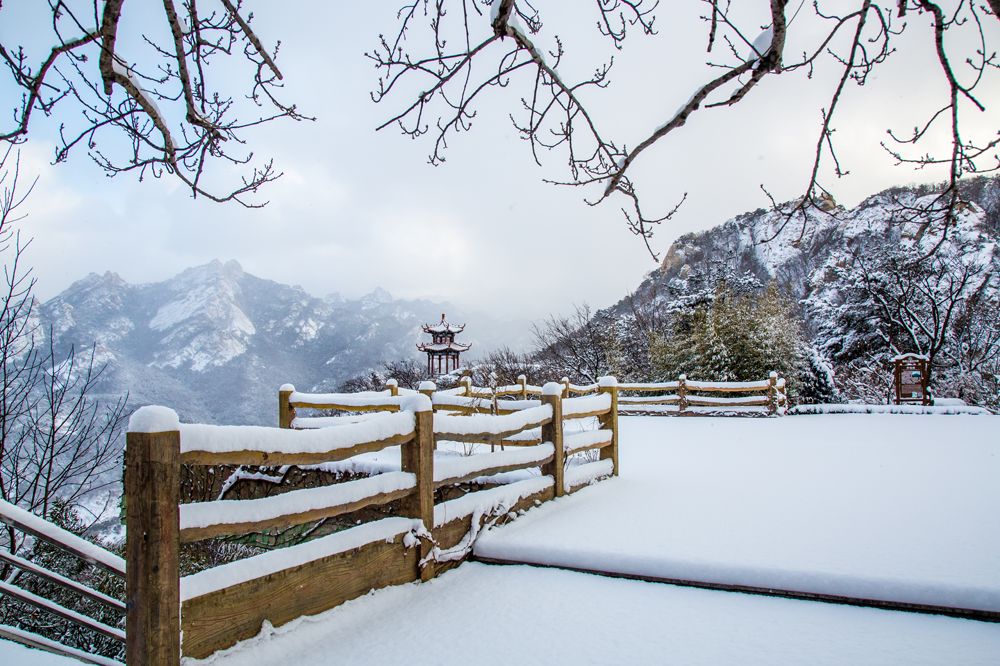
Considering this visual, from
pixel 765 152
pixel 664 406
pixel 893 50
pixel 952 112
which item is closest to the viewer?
pixel 952 112

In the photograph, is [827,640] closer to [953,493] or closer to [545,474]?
[545,474]

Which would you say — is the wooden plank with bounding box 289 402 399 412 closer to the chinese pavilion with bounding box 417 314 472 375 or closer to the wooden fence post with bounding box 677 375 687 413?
the wooden fence post with bounding box 677 375 687 413

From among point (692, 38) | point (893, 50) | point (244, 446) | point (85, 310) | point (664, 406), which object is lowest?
point (664, 406)

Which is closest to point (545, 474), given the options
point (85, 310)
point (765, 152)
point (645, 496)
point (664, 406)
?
point (645, 496)

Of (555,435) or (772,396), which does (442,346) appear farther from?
(555,435)

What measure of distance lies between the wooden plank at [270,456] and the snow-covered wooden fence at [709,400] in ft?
39.0

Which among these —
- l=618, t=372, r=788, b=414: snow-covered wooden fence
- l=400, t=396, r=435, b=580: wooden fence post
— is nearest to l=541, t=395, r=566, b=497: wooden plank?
l=400, t=396, r=435, b=580: wooden fence post

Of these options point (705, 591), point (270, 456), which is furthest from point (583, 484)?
point (270, 456)

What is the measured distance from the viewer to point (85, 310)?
83875mm

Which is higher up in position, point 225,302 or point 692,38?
point 225,302

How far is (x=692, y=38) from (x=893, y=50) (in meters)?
1.10

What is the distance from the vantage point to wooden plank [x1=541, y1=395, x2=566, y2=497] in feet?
16.9

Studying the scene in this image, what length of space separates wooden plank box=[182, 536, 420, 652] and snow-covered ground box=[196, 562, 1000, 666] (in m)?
0.06

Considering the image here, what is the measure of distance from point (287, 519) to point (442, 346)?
4414 cm
